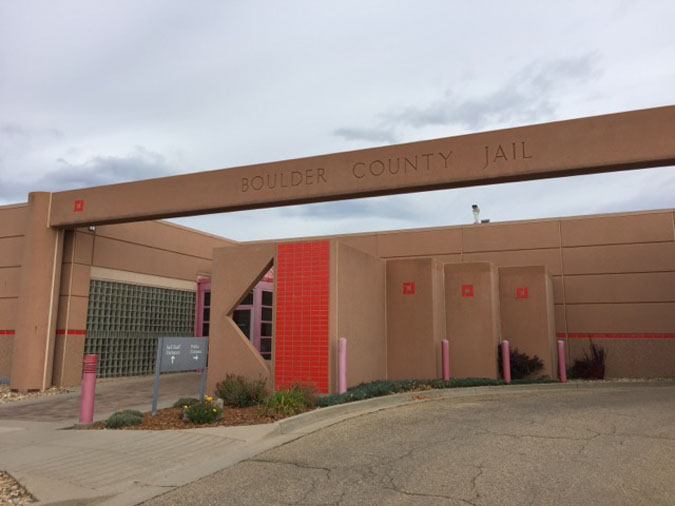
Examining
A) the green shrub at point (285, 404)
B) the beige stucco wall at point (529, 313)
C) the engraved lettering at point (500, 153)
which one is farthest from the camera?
the beige stucco wall at point (529, 313)

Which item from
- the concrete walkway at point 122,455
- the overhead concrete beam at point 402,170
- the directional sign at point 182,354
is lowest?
the concrete walkway at point 122,455

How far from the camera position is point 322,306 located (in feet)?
40.4

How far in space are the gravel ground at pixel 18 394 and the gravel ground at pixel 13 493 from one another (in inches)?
325

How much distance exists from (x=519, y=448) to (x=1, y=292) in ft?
48.4

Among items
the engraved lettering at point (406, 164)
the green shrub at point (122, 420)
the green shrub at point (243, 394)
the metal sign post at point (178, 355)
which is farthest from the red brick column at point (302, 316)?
the green shrub at point (122, 420)

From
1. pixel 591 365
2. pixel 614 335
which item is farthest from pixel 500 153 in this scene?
pixel 614 335

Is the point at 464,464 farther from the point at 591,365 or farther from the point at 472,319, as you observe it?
the point at 591,365

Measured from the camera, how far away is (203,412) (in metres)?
8.98

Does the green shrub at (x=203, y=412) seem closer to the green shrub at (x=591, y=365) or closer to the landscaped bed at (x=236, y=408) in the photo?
the landscaped bed at (x=236, y=408)

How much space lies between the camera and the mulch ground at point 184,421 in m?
8.85

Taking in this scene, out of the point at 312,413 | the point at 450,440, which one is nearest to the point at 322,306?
the point at 312,413

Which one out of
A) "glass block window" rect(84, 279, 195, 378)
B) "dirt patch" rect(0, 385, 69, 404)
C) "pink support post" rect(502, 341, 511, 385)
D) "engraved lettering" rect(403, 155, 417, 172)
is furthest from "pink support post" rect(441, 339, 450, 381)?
"dirt patch" rect(0, 385, 69, 404)

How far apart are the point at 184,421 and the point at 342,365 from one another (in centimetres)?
366

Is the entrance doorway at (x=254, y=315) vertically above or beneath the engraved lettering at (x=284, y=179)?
beneath
